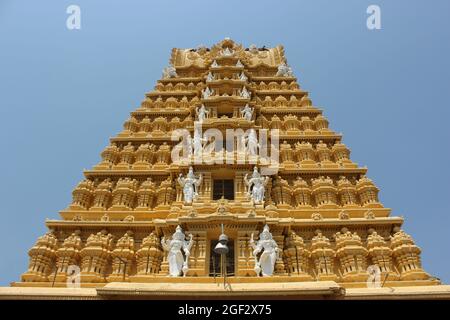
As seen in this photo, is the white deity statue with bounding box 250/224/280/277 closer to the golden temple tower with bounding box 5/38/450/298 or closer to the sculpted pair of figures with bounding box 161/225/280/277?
the sculpted pair of figures with bounding box 161/225/280/277

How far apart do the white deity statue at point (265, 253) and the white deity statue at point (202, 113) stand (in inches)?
343

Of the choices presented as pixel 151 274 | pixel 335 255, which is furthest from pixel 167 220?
pixel 335 255

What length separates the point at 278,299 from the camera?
11695 millimetres

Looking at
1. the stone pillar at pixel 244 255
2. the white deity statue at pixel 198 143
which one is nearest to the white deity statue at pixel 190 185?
the white deity statue at pixel 198 143

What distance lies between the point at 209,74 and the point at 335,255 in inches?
609

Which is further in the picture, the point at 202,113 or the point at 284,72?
the point at 284,72

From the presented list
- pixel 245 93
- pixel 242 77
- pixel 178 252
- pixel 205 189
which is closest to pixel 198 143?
pixel 205 189

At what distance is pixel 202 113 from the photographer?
73.7 feet

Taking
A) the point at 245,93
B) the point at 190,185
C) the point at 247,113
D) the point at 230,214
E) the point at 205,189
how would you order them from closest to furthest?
the point at 230,214
the point at 190,185
the point at 205,189
the point at 247,113
the point at 245,93

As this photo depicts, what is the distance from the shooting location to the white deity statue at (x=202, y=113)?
22.3 m

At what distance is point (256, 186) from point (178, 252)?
4726 mm

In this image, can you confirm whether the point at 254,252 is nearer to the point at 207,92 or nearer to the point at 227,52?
the point at 207,92

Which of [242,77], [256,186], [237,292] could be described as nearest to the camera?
[237,292]

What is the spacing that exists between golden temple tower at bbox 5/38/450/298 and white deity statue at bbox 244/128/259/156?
0.07 m
